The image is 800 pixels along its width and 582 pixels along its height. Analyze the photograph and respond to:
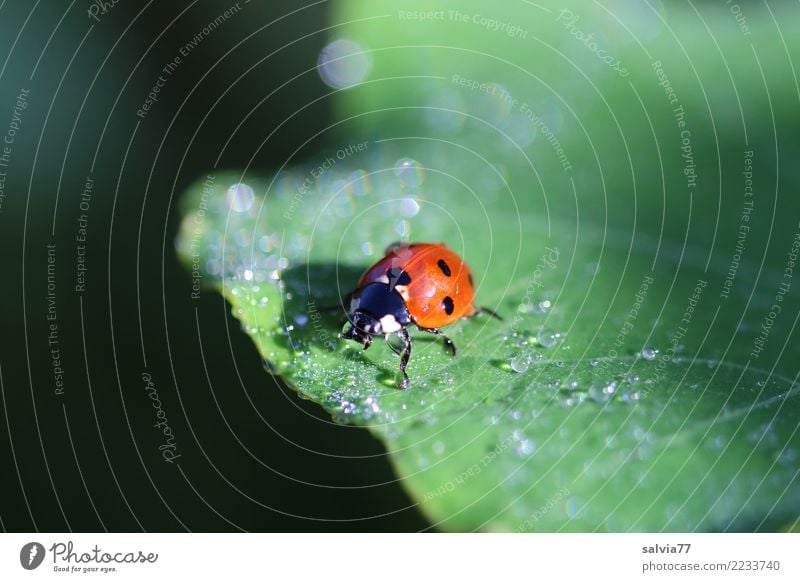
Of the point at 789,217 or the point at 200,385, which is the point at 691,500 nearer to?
the point at 789,217

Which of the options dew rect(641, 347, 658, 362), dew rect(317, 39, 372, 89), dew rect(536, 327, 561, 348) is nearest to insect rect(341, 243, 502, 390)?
dew rect(536, 327, 561, 348)

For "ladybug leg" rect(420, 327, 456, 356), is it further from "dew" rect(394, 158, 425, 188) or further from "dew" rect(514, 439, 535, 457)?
"dew" rect(394, 158, 425, 188)

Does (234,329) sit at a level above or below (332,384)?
above

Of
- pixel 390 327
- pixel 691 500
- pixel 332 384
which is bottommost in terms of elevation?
pixel 691 500

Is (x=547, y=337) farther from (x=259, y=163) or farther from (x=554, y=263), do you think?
(x=259, y=163)

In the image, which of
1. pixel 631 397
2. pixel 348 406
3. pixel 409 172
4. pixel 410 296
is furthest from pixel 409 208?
pixel 631 397
